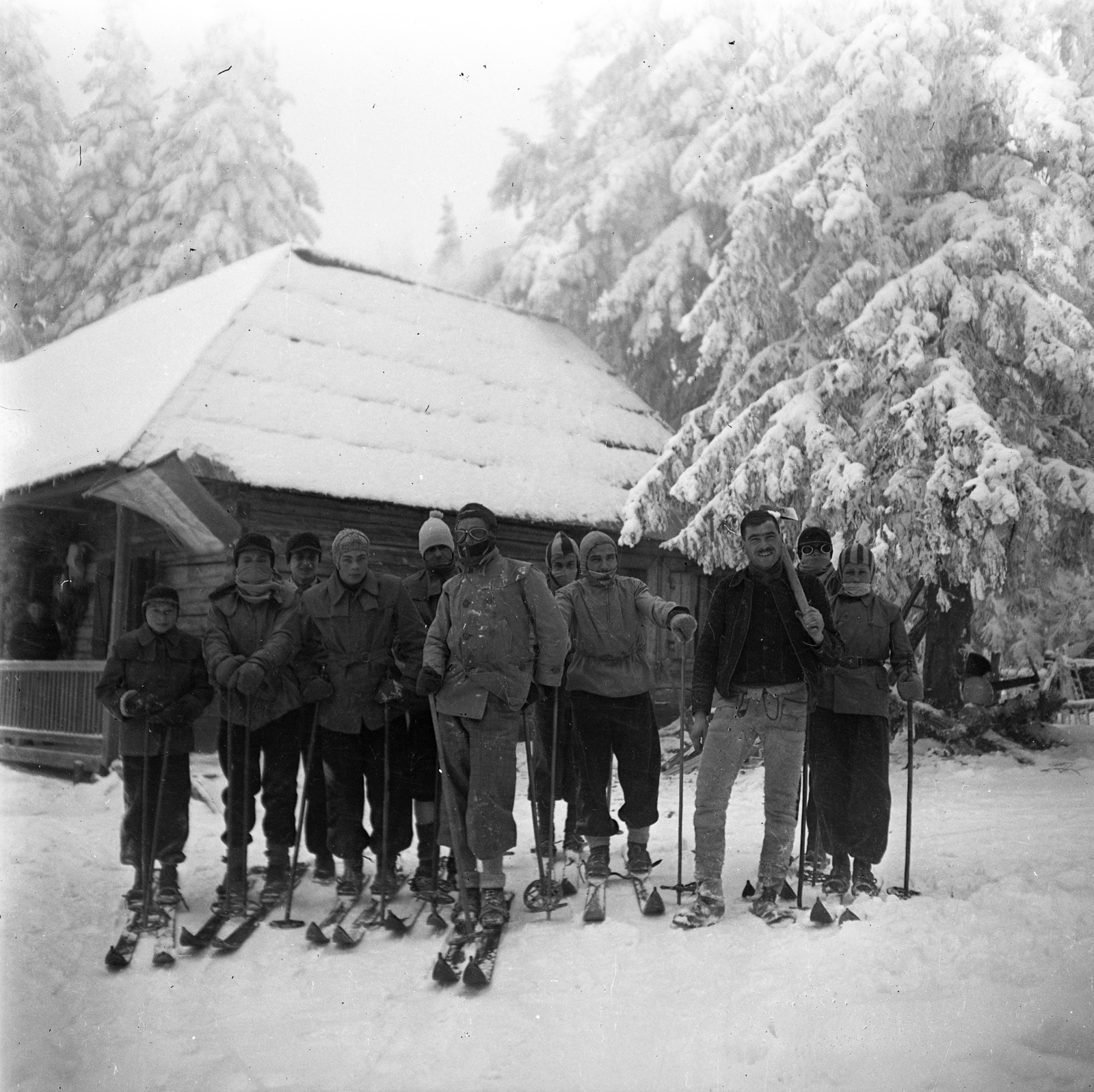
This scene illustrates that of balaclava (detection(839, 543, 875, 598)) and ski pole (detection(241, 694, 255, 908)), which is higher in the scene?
balaclava (detection(839, 543, 875, 598))

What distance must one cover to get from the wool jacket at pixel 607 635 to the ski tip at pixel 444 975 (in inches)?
68.6

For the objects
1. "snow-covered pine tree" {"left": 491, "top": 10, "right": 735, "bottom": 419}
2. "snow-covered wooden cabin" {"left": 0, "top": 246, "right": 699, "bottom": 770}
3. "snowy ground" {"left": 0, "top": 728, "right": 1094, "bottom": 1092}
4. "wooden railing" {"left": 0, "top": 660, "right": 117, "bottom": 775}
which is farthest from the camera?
"snow-covered pine tree" {"left": 491, "top": 10, "right": 735, "bottom": 419}

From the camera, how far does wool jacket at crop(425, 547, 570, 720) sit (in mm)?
5133

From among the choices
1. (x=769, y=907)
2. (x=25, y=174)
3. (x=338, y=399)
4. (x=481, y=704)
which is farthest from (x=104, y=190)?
(x=769, y=907)

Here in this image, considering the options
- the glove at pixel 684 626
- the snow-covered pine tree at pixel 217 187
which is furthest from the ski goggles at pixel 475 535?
the snow-covered pine tree at pixel 217 187

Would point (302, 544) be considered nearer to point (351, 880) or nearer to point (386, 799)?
point (386, 799)

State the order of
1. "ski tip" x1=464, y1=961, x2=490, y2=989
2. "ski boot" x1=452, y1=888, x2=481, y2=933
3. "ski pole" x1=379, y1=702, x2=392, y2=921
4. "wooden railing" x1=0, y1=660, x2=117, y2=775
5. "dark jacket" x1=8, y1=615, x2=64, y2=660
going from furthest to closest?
"dark jacket" x1=8, y1=615, x2=64, y2=660, "wooden railing" x1=0, y1=660, x2=117, y2=775, "ski pole" x1=379, y1=702, x2=392, y2=921, "ski boot" x1=452, y1=888, x2=481, y2=933, "ski tip" x1=464, y1=961, x2=490, y2=989

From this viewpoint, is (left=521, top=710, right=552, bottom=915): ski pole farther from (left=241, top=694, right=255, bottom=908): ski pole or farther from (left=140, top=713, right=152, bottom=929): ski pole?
(left=140, top=713, right=152, bottom=929): ski pole

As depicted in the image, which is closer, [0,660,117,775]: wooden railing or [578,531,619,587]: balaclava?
[578,531,619,587]: balaclava

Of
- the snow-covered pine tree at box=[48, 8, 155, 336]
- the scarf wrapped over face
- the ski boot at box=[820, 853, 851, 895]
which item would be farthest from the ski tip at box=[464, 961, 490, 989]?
the snow-covered pine tree at box=[48, 8, 155, 336]

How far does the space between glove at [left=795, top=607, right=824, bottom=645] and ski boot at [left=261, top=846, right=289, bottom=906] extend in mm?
2801

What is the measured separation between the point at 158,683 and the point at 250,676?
0.55 metres

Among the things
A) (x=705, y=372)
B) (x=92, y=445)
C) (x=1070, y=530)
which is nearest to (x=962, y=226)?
(x=1070, y=530)

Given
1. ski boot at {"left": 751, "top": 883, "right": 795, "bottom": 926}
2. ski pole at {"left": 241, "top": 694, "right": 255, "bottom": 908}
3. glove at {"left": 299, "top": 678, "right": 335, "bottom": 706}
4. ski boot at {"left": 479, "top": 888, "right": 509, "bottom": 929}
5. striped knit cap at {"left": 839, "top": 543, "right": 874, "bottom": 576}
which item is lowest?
ski boot at {"left": 479, "top": 888, "right": 509, "bottom": 929}
